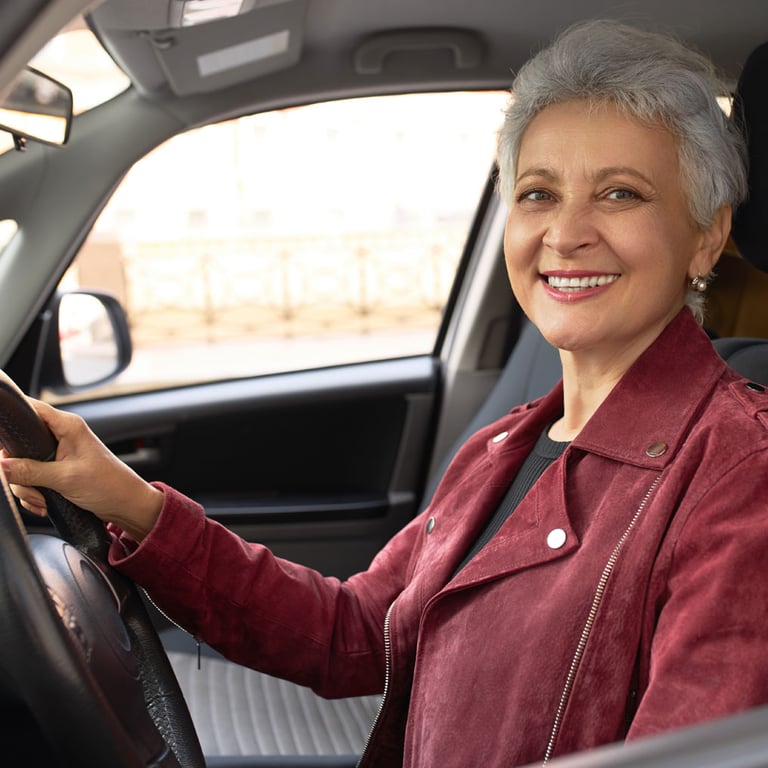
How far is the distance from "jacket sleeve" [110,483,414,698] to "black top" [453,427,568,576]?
23 centimetres

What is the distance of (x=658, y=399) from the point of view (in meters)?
1.32

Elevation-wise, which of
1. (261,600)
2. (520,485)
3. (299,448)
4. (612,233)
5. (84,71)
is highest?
(84,71)

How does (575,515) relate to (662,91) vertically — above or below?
below

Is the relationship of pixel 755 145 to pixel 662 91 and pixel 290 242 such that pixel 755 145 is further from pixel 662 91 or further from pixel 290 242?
pixel 290 242

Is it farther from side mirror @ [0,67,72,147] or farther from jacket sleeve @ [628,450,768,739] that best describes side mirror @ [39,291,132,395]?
jacket sleeve @ [628,450,768,739]

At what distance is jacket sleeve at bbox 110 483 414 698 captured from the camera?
142 cm

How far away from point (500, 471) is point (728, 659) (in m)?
0.56

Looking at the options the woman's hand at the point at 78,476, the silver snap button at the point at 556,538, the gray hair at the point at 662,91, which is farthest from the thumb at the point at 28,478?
the gray hair at the point at 662,91

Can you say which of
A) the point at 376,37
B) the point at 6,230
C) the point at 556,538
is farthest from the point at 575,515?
the point at 6,230

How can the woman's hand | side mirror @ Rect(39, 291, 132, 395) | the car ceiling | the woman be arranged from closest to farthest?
1. the woman
2. the woman's hand
3. the car ceiling
4. side mirror @ Rect(39, 291, 132, 395)

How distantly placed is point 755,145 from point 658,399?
Answer: 41 centimetres

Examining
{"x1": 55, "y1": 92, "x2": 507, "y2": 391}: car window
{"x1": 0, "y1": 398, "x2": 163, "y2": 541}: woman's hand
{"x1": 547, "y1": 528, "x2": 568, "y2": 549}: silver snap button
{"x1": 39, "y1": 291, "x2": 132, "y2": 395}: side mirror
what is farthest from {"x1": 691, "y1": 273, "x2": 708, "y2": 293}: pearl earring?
{"x1": 55, "y1": 92, "x2": 507, "y2": 391}: car window

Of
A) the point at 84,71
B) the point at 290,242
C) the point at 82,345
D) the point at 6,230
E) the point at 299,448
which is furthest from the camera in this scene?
the point at 290,242

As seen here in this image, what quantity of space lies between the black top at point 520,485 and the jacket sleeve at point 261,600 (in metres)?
0.23
